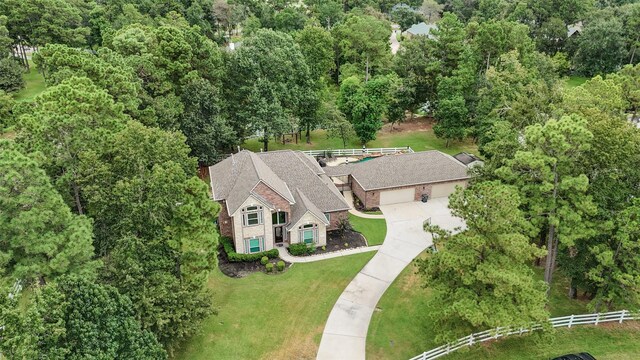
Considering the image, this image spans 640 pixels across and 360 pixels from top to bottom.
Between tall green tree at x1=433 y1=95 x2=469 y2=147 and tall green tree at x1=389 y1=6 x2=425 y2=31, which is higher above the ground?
tall green tree at x1=389 y1=6 x2=425 y2=31

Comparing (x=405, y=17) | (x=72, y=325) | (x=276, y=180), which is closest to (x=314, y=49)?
(x=276, y=180)

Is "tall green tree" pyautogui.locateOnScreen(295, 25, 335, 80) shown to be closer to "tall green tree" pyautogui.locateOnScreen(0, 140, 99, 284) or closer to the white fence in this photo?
the white fence

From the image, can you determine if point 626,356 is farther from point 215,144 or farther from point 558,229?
point 215,144

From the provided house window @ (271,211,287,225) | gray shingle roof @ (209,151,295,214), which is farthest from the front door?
gray shingle roof @ (209,151,295,214)

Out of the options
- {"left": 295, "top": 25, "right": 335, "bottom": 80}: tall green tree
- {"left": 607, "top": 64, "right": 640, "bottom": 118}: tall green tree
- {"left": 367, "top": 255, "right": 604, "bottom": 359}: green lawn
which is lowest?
{"left": 367, "top": 255, "right": 604, "bottom": 359}: green lawn

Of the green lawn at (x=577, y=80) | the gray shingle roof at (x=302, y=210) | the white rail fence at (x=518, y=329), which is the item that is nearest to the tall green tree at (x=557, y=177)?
the white rail fence at (x=518, y=329)
